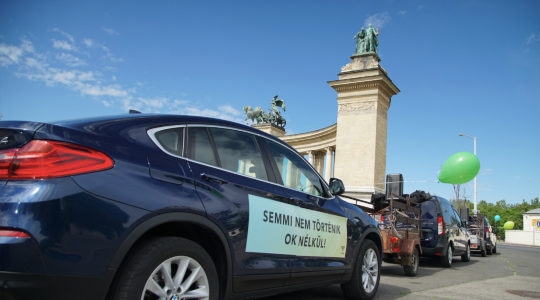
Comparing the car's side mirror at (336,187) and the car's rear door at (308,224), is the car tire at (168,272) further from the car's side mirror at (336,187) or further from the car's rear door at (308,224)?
the car's side mirror at (336,187)

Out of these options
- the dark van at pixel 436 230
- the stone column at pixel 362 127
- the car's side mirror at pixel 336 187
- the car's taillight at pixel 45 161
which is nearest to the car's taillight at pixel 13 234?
the car's taillight at pixel 45 161

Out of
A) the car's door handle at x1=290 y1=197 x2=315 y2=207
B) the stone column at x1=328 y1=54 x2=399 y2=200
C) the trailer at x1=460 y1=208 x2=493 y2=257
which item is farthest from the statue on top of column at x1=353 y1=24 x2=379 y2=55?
the car's door handle at x1=290 y1=197 x2=315 y2=207

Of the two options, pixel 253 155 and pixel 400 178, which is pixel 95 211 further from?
pixel 400 178

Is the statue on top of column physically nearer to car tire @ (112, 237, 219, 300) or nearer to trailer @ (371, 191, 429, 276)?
trailer @ (371, 191, 429, 276)

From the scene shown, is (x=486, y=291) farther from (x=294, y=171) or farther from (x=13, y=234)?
(x=13, y=234)

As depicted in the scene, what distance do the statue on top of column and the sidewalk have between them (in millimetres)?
18593

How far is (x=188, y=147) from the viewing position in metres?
3.20

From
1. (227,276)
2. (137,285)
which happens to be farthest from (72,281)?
(227,276)

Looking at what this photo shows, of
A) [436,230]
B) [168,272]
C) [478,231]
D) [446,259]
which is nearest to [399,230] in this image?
[436,230]

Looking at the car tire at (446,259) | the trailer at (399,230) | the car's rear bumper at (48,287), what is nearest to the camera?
the car's rear bumper at (48,287)

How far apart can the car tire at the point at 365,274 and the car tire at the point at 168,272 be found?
8.32 ft

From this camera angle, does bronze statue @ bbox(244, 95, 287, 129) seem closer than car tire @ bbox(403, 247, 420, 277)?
No

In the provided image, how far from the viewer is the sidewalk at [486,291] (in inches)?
235

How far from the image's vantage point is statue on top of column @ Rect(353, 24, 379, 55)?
2503 centimetres
